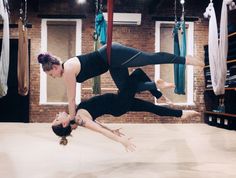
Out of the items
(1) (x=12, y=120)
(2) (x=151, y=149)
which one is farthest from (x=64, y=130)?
(1) (x=12, y=120)

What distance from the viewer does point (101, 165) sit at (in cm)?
322

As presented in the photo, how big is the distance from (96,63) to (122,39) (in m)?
3.92

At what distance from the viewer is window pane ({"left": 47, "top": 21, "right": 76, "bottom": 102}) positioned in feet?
22.8

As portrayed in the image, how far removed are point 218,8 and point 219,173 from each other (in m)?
4.94

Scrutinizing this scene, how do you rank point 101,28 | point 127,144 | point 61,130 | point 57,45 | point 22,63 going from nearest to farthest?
1. point 127,144
2. point 61,130
3. point 101,28
4. point 22,63
5. point 57,45

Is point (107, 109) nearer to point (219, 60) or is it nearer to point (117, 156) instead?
point (117, 156)

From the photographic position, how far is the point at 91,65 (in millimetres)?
3225

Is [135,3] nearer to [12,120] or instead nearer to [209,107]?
[209,107]

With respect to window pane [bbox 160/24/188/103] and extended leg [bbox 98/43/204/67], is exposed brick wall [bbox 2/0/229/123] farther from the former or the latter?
extended leg [bbox 98/43/204/67]

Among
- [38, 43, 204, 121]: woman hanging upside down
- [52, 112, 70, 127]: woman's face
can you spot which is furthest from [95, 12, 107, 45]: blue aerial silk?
[52, 112, 70, 127]: woman's face

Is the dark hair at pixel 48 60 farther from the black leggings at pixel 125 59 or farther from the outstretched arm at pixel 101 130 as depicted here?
the outstretched arm at pixel 101 130

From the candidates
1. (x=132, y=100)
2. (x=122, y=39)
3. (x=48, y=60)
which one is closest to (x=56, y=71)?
(x=48, y=60)

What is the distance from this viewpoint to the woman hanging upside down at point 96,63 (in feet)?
10.3

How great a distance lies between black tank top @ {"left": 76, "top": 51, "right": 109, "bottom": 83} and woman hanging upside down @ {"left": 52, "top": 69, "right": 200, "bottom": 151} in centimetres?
24
